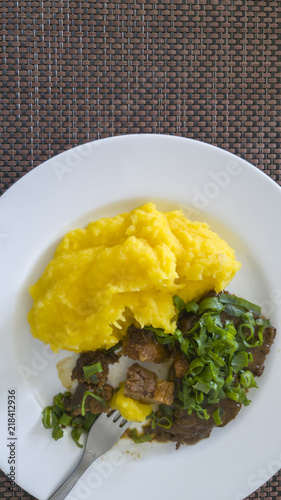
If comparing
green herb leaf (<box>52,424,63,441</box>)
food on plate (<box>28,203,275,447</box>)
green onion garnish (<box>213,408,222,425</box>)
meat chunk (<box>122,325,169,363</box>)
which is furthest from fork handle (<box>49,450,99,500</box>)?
green onion garnish (<box>213,408,222,425</box>)

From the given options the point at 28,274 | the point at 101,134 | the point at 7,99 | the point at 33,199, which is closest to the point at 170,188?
the point at 101,134

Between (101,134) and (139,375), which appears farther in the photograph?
(101,134)

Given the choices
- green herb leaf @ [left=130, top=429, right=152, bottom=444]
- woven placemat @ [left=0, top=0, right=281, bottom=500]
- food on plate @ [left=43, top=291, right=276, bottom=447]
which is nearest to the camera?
food on plate @ [left=43, top=291, right=276, bottom=447]

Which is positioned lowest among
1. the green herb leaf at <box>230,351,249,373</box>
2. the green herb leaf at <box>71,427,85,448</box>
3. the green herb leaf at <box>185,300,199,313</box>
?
the green herb leaf at <box>71,427,85,448</box>

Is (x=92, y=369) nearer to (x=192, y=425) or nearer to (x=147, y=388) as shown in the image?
(x=147, y=388)

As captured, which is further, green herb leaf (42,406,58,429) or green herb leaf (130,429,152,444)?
green herb leaf (130,429,152,444)

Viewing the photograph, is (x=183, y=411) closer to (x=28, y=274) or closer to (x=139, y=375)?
(x=139, y=375)

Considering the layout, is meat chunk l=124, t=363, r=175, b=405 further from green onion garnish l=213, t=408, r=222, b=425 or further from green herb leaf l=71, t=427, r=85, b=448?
green herb leaf l=71, t=427, r=85, b=448
